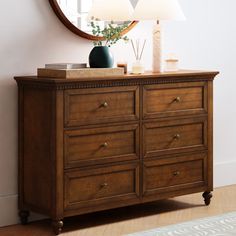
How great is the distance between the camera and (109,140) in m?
3.99

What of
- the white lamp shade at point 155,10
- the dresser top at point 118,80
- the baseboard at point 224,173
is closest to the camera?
the dresser top at point 118,80

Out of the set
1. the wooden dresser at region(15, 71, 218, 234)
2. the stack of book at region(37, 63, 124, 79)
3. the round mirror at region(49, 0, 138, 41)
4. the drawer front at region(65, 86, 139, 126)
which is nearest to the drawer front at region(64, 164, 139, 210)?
the wooden dresser at region(15, 71, 218, 234)

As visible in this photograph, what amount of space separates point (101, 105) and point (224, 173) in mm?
1575

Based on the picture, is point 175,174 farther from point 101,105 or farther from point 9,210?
point 9,210

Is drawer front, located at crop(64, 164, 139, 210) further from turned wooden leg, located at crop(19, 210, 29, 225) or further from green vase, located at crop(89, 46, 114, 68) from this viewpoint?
green vase, located at crop(89, 46, 114, 68)

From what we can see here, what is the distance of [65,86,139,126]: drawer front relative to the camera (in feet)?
12.5

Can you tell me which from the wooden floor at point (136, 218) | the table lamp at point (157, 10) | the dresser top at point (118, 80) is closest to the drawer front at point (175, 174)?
the wooden floor at point (136, 218)

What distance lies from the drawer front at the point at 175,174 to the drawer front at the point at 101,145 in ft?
0.57

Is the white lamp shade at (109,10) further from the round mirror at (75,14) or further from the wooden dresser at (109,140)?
the wooden dresser at (109,140)

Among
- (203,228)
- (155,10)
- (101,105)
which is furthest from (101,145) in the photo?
(155,10)

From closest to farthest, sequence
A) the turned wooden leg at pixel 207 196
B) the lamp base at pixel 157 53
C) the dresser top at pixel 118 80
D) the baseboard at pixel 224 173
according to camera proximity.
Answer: the dresser top at pixel 118 80 → the lamp base at pixel 157 53 → the turned wooden leg at pixel 207 196 → the baseboard at pixel 224 173

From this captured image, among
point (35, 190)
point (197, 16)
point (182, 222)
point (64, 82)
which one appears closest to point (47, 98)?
point (64, 82)

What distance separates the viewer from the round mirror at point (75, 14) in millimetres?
4136

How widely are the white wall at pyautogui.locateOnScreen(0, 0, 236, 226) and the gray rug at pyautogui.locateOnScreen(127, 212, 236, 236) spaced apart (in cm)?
86
